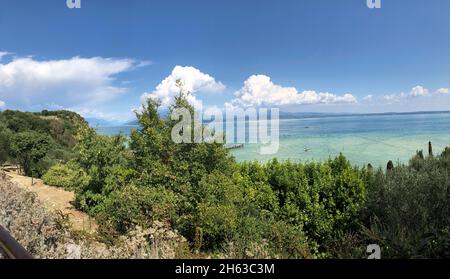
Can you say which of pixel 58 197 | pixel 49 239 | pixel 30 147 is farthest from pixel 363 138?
pixel 49 239

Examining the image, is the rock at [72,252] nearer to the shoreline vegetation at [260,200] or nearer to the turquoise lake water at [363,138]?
the shoreline vegetation at [260,200]

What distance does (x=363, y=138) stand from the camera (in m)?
44.3

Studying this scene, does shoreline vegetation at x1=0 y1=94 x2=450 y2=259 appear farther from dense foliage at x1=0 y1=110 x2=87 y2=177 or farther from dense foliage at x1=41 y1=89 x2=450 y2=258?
dense foliage at x1=0 y1=110 x2=87 y2=177

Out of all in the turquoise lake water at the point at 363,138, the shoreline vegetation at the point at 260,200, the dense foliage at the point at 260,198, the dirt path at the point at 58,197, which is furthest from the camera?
the turquoise lake water at the point at 363,138

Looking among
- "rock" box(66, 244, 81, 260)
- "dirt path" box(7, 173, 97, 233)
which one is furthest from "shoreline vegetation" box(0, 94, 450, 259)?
"dirt path" box(7, 173, 97, 233)

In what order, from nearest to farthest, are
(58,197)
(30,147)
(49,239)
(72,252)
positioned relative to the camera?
(72,252)
(49,239)
(58,197)
(30,147)

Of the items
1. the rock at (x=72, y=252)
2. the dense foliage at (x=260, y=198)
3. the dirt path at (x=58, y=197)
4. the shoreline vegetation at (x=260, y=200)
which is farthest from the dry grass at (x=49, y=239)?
the dirt path at (x=58, y=197)

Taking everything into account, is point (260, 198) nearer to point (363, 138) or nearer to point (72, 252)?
point (72, 252)

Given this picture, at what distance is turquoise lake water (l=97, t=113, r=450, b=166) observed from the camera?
28188 mm

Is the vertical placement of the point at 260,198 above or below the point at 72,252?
below

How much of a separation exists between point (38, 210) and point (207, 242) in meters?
3.56

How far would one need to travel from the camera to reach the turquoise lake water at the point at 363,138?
28.2 m

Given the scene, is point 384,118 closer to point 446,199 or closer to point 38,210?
point 446,199

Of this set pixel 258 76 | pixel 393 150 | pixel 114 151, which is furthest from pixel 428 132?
pixel 114 151
